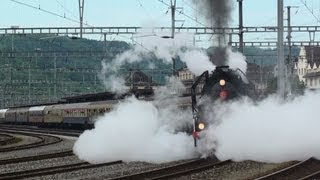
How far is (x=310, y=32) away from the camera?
Result: 38688 millimetres

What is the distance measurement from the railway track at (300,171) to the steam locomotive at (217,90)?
304 centimetres

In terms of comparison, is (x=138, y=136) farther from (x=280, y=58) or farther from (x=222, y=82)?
(x=280, y=58)

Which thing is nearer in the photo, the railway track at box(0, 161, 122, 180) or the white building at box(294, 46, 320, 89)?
the railway track at box(0, 161, 122, 180)

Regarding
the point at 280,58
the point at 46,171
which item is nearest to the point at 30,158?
the point at 46,171

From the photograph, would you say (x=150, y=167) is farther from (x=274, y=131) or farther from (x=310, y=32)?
(x=310, y=32)

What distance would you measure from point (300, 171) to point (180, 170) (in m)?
3.06

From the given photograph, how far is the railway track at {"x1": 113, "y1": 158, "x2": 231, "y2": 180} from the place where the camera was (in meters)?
13.1

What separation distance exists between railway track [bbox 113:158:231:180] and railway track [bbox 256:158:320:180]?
7.28 feet

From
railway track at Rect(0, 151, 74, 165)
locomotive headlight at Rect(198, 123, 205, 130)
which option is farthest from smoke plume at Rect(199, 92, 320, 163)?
railway track at Rect(0, 151, 74, 165)

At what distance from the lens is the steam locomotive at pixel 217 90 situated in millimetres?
16734

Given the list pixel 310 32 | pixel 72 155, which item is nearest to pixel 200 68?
pixel 72 155

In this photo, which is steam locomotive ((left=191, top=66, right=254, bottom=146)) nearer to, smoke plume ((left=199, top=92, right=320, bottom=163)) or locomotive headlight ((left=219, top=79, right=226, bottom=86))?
locomotive headlight ((left=219, top=79, right=226, bottom=86))

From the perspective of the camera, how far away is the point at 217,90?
55.4 ft

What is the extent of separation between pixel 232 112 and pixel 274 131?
145 cm
